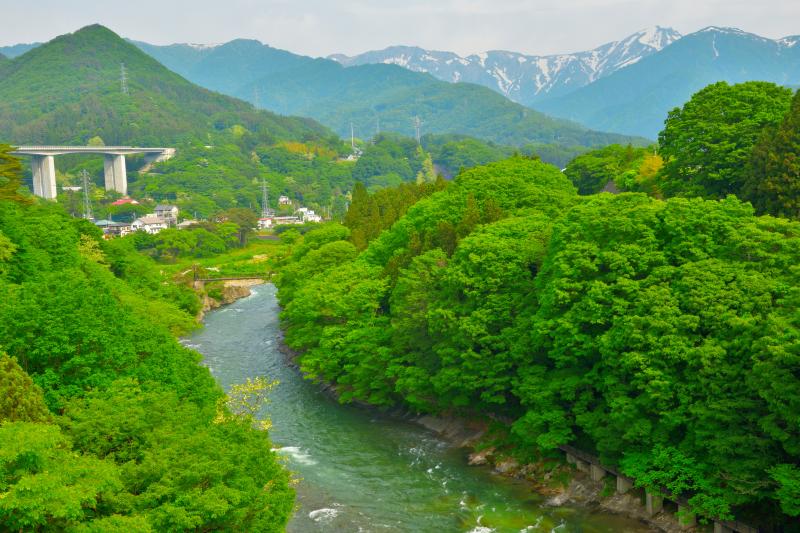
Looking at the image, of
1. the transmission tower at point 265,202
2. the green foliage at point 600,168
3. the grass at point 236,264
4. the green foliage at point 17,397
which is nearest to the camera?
the green foliage at point 17,397

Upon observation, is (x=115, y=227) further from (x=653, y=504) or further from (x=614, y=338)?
(x=653, y=504)

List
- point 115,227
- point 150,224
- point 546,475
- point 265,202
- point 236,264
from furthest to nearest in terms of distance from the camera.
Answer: point 265,202
point 150,224
point 115,227
point 236,264
point 546,475

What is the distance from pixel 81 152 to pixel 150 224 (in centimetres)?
5706

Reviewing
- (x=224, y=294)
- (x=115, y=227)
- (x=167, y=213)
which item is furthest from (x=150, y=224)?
(x=224, y=294)

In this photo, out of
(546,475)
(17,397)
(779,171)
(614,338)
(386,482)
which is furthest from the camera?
(779,171)

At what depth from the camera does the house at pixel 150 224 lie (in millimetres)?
116938

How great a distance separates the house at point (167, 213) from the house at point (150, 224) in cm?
444

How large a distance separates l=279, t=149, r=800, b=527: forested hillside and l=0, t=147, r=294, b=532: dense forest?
408 inches

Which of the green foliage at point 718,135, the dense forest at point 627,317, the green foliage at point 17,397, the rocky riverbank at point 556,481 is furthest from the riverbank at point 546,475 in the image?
the green foliage at point 17,397

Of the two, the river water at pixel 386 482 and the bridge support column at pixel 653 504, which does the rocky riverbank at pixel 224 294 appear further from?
the bridge support column at pixel 653 504

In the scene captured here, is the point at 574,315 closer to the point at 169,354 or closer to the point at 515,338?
the point at 515,338

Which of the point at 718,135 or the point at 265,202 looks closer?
the point at 718,135

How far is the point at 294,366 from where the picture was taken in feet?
154

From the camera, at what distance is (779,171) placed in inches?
1259
